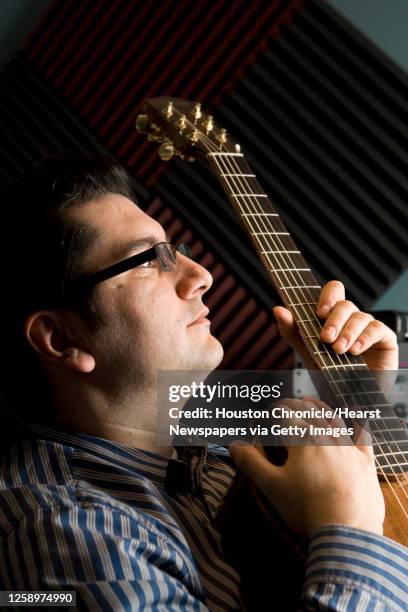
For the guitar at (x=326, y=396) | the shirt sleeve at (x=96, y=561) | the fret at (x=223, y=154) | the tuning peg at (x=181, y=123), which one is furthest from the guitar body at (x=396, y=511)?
the tuning peg at (x=181, y=123)

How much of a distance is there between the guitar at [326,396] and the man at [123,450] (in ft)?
0.12

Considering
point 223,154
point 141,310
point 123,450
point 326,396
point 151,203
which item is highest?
point 223,154

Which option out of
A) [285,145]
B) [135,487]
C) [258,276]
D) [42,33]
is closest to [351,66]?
[285,145]

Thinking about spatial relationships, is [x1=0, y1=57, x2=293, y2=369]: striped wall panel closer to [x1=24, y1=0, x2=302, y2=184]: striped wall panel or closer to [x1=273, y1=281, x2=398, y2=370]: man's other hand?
[x1=24, y1=0, x2=302, y2=184]: striped wall panel

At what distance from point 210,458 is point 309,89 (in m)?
1.98

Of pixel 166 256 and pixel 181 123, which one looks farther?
pixel 181 123

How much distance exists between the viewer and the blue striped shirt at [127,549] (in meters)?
0.89

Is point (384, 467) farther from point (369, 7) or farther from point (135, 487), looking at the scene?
point (369, 7)

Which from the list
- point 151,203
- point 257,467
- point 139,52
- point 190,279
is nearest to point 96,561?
point 257,467

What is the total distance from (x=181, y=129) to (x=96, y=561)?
1158 millimetres

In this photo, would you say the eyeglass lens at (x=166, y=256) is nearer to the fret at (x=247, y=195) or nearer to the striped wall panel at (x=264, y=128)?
the fret at (x=247, y=195)

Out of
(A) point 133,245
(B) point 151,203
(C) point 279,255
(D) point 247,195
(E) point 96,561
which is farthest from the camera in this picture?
(B) point 151,203

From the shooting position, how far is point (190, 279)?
1314 mm

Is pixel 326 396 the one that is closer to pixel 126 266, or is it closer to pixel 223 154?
pixel 126 266
